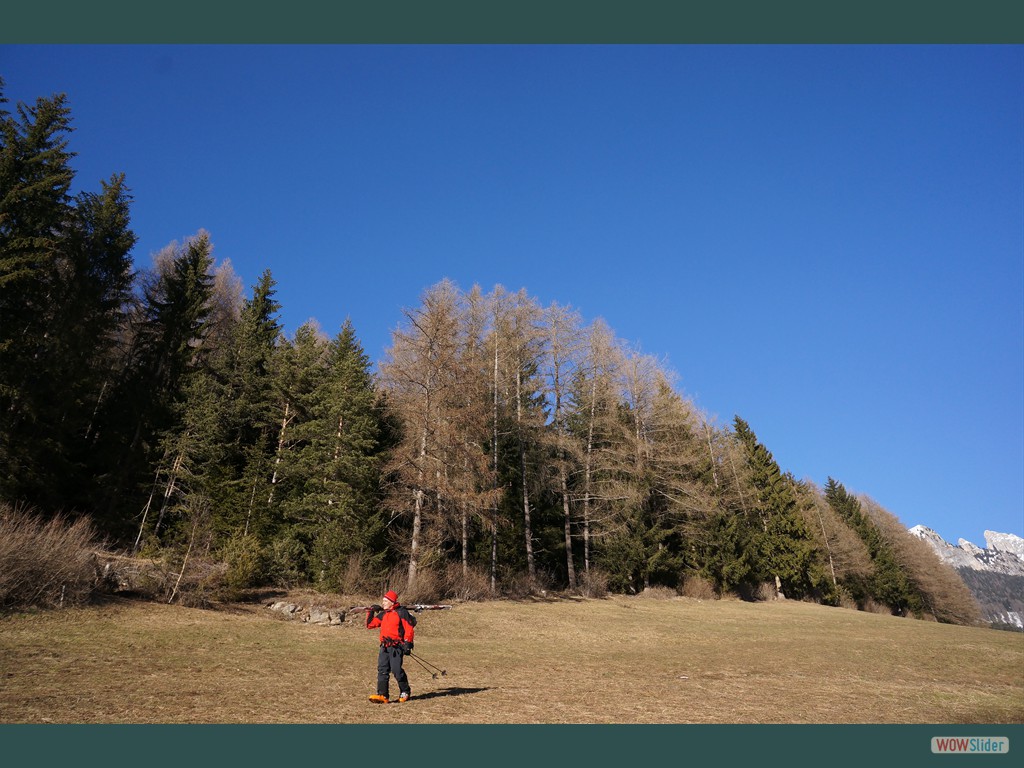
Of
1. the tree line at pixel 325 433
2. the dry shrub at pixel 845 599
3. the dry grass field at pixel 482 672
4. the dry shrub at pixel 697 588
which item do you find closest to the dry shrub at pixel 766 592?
the tree line at pixel 325 433

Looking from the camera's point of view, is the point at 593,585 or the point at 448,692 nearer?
the point at 448,692

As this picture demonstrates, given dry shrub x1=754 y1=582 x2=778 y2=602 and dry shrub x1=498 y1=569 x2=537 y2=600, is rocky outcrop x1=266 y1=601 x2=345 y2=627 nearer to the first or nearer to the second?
dry shrub x1=498 y1=569 x2=537 y2=600

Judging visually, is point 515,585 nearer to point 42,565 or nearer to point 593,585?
point 593,585

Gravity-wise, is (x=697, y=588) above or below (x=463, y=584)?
above

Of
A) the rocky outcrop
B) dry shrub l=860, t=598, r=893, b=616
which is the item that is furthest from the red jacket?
dry shrub l=860, t=598, r=893, b=616

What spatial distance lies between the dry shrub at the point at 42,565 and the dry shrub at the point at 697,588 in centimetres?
3203

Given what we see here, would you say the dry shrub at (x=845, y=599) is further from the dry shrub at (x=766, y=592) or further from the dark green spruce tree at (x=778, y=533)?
the dry shrub at (x=766, y=592)

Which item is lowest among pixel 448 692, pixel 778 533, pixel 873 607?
pixel 448 692

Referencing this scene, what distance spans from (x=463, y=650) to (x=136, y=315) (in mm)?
31063

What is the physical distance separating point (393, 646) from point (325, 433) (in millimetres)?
18906

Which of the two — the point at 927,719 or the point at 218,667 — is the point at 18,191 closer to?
the point at 218,667
